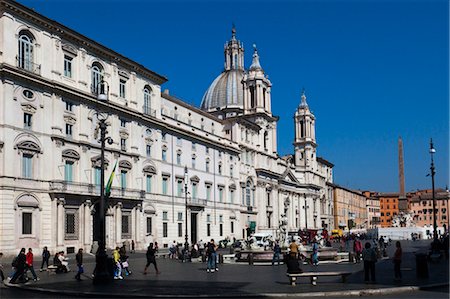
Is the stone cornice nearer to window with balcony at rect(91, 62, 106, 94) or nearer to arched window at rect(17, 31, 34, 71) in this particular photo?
window with balcony at rect(91, 62, 106, 94)

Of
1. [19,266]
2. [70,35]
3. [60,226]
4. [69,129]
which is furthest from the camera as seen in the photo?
[69,129]

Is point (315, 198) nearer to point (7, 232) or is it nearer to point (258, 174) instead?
point (258, 174)

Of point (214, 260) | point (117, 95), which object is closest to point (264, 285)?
point (214, 260)

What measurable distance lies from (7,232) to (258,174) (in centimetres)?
5135

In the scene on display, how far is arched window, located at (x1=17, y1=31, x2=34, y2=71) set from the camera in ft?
145

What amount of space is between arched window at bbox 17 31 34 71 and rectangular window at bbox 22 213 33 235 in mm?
10700

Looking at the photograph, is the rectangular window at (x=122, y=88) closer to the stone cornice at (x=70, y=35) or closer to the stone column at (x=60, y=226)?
the stone cornice at (x=70, y=35)

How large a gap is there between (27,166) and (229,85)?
214 ft

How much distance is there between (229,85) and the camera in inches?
4195

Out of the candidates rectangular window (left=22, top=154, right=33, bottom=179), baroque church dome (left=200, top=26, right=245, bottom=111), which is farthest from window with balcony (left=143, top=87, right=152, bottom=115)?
baroque church dome (left=200, top=26, right=245, bottom=111)

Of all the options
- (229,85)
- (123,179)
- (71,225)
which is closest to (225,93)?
(229,85)

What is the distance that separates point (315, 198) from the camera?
398ft

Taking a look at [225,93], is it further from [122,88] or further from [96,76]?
[96,76]

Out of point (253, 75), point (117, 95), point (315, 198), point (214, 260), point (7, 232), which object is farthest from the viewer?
point (315, 198)
